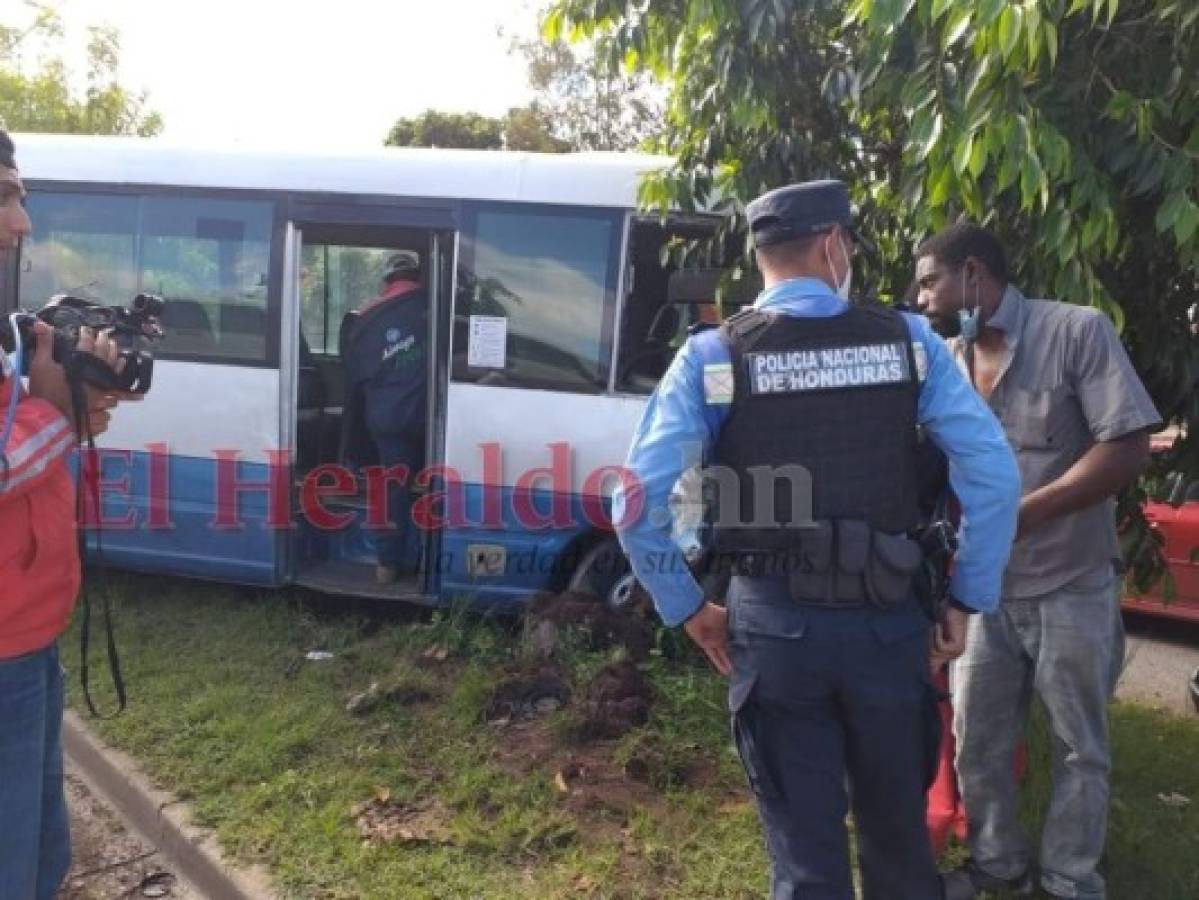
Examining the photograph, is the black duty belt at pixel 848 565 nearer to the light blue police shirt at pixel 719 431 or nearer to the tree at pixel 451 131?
the light blue police shirt at pixel 719 431

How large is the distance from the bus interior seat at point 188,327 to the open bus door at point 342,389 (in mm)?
469

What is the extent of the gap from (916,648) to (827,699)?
23cm

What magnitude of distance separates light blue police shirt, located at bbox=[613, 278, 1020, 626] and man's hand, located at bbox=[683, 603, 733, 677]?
0.10ft

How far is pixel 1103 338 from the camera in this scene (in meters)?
2.71

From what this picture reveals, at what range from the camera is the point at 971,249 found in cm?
286

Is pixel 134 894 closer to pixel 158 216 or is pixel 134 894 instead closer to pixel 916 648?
pixel 916 648

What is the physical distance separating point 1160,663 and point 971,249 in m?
3.96

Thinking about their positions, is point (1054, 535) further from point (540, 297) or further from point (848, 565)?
point (540, 297)

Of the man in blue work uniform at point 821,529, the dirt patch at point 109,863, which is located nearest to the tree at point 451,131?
the dirt patch at point 109,863

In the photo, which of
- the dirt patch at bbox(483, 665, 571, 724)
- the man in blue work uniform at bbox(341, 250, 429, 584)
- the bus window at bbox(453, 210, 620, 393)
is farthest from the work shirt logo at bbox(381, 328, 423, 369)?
the dirt patch at bbox(483, 665, 571, 724)

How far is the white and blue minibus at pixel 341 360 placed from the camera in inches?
201

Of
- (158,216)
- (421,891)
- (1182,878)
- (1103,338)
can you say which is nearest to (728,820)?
(421,891)

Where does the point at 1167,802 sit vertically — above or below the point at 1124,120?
below

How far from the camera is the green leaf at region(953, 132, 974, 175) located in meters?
2.64
